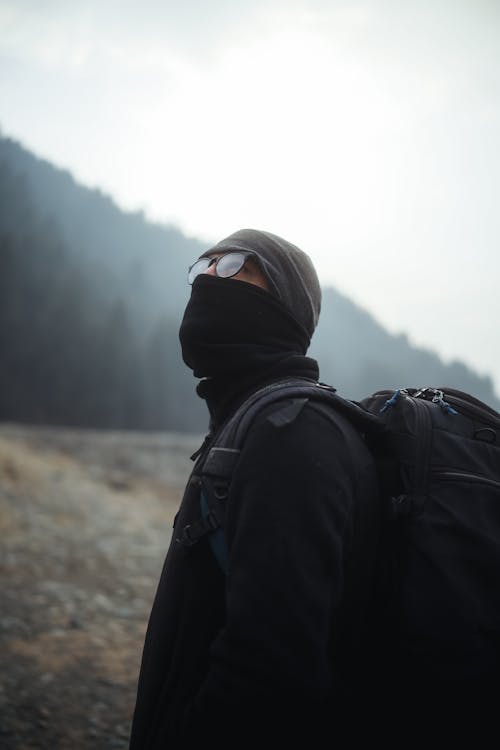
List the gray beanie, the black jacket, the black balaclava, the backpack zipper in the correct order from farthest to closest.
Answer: the gray beanie
the black balaclava
the backpack zipper
the black jacket

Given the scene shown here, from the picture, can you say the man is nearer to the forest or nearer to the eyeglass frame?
the eyeglass frame

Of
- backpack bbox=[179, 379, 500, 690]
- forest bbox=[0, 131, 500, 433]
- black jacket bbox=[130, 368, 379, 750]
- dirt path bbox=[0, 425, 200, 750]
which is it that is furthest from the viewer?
forest bbox=[0, 131, 500, 433]

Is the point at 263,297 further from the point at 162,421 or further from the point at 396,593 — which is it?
the point at 162,421

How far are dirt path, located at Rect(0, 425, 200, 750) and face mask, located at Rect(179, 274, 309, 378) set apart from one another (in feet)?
12.0

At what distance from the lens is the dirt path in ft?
13.1

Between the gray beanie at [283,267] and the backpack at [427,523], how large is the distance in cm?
39

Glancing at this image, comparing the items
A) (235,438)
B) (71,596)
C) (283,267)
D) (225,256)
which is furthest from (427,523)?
A: (71,596)

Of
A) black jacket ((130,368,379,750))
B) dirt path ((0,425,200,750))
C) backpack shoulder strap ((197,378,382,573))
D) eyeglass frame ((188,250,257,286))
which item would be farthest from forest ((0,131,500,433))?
black jacket ((130,368,379,750))

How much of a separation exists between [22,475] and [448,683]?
13715 mm

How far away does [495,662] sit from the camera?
1.21m

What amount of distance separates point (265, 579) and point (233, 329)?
31.5 inches

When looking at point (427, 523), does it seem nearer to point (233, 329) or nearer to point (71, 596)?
point (233, 329)

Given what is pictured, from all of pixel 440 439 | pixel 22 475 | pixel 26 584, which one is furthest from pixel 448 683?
pixel 22 475

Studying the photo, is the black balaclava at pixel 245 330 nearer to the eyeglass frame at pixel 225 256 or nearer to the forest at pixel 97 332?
the eyeglass frame at pixel 225 256
